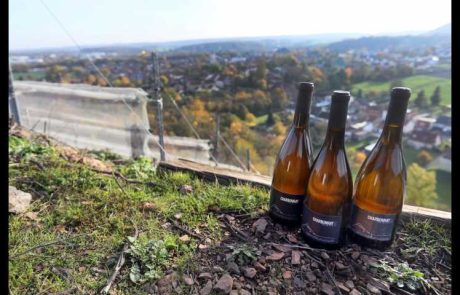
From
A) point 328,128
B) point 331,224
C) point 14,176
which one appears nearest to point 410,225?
point 331,224

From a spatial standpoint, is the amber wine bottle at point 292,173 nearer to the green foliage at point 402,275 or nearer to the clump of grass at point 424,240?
the green foliage at point 402,275

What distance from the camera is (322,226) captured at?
1067 mm

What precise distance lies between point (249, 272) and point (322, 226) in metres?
0.32

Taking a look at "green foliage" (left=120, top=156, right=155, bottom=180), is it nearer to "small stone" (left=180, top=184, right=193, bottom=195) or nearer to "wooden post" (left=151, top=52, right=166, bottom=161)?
"small stone" (left=180, top=184, right=193, bottom=195)

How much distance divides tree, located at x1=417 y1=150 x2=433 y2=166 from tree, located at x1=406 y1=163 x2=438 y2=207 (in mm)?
803

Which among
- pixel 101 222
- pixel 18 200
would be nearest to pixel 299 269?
pixel 101 222

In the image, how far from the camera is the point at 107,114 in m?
4.47

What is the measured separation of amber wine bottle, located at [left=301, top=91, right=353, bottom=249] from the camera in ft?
3.47

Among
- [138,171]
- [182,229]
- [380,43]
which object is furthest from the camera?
[380,43]

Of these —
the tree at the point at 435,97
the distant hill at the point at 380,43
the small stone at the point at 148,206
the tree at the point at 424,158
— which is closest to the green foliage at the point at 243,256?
the small stone at the point at 148,206

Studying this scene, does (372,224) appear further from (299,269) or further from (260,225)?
(260,225)

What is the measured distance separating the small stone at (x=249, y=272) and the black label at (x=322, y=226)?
0.84 feet

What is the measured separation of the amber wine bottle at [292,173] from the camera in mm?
1185
